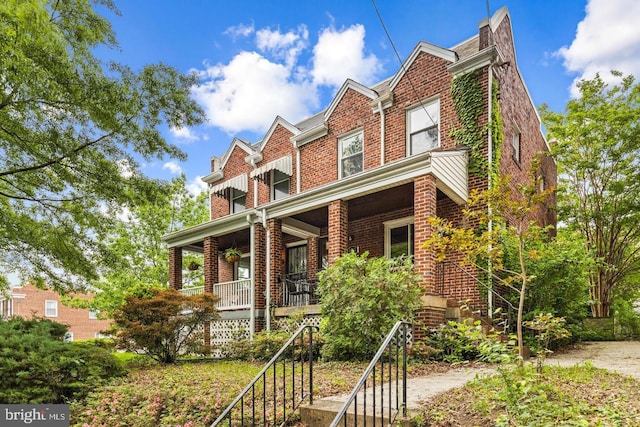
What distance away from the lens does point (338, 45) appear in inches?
416

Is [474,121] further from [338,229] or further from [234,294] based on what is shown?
[234,294]

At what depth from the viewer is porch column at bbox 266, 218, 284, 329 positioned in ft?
39.4

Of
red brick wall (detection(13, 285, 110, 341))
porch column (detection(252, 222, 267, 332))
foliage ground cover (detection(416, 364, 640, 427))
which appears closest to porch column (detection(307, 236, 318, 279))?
porch column (detection(252, 222, 267, 332))

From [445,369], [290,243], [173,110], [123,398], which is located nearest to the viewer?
[123,398]

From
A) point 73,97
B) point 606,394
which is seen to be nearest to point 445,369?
point 606,394

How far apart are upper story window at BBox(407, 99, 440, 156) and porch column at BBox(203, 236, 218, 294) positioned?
690 centimetres

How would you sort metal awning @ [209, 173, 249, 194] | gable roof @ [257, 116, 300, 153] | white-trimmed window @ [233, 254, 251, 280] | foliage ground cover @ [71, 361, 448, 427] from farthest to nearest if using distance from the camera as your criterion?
white-trimmed window @ [233, 254, 251, 280] < metal awning @ [209, 173, 249, 194] < gable roof @ [257, 116, 300, 153] < foliage ground cover @ [71, 361, 448, 427]

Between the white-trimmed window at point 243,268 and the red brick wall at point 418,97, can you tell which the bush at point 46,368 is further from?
the white-trimmed window at point 243,268

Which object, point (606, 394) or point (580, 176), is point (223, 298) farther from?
point (580, 176)

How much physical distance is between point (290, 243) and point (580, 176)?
36.4 ft

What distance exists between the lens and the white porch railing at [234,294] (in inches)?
513

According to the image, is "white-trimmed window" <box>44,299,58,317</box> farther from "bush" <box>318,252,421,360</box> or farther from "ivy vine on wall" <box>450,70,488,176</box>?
"ivy vine on wall" <box>450,70,488,176</box>

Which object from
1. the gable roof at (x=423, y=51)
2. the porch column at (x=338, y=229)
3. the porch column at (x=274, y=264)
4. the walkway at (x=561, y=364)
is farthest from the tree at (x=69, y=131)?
the walkway at (x=561, y=364)

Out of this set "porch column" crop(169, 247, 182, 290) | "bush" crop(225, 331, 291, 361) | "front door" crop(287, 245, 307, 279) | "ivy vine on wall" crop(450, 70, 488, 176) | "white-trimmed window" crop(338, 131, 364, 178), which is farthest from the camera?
"front door" crop(287, 245, 307, 279)
